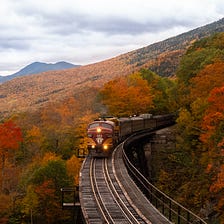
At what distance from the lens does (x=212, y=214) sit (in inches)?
1367

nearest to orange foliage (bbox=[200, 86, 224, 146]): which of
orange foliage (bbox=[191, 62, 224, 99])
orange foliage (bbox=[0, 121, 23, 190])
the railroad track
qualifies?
orange foliage (bbox=[191, 62, 224, 99])

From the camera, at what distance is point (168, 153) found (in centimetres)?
5622

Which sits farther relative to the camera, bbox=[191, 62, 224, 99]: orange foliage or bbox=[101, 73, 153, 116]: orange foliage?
bbox=[101, 73, 153, 116]: orange foliage

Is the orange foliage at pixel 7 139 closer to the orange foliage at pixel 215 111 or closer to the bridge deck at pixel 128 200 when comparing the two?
the bridge deck at pixel 128 200

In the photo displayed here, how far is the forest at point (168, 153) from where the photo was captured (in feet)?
119

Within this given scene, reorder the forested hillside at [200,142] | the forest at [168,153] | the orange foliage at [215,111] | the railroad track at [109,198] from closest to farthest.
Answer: the railroad track at [109,198]
the forested hillside at [200,142]
the orange foliage at [215,111]
the forest at [168,153]

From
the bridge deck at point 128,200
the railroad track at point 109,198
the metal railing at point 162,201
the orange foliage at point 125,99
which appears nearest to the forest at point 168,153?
the orange foliage at point 125,99

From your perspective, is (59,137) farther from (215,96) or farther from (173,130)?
(215,96)

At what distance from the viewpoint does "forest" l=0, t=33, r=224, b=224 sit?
3631 cm

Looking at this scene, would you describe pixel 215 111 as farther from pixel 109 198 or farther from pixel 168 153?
pixel 168 153

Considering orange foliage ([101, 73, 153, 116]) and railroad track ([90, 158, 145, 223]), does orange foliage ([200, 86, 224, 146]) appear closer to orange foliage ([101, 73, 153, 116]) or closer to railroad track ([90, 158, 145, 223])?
railroad track ([90, 158, 145, 223])

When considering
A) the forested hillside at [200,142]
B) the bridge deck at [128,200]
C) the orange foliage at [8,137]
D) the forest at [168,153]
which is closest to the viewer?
the bridge deck at [128,200]

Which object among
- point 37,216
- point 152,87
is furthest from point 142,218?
point 152,87

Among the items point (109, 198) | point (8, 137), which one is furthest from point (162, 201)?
point (8, 137)
